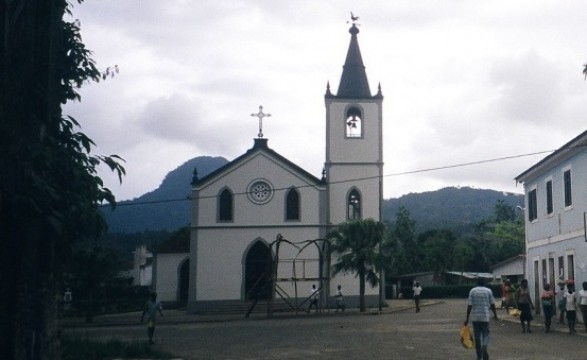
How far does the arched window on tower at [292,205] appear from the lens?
139 ft

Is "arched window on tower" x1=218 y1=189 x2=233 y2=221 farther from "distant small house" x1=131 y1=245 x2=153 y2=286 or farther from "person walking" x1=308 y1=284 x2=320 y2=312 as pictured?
"distant small house" x1=131 y1=245 x2=153 y2=286

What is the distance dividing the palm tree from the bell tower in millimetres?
6145

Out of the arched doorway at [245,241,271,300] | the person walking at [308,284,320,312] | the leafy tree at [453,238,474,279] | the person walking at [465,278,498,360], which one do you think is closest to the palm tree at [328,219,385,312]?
the person walking at [308,284,320,312]

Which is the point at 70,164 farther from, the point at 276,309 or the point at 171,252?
the point at 171,252

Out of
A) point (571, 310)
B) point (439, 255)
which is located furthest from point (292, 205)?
point (439, 255)

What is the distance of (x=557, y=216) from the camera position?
90.3 feet

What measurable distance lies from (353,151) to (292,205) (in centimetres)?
498

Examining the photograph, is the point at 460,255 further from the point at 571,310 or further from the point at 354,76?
the point at 571,310

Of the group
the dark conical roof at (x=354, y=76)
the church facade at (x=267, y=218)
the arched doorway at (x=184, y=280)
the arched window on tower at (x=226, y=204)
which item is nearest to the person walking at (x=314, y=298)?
the church facade at (x=267, y=218)

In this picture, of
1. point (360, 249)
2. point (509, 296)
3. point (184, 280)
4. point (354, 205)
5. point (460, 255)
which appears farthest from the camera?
point (460, 255)

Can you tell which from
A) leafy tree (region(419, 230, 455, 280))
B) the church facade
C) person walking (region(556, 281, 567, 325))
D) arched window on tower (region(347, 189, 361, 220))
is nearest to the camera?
person walking (region(556, 281, 567, 325))

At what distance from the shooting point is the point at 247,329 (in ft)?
86.4

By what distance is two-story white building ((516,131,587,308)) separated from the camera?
24.5 meters

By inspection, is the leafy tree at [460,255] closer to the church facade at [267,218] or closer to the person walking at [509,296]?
the church facade at [267,218]
